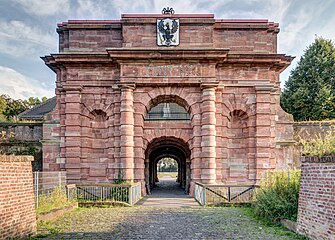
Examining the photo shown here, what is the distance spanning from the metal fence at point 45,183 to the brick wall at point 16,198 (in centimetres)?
271

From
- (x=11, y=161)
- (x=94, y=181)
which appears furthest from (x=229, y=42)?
(x=11, y=161)

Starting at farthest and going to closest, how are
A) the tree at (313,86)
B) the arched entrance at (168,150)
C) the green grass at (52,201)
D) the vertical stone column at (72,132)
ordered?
the tree at (313,86) < the arched entrance at (168,150) < the vertical stone column at (72,132) < the green grass at (52,201)

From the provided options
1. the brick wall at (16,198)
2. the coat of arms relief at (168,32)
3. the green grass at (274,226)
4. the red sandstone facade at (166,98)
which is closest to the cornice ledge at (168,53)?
the red sandstone facade at (166,98)

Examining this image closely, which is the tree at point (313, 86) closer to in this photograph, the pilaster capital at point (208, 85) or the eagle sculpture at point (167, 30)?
the pilaster capital at point (208, 85)

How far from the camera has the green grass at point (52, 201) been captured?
11.0 meters

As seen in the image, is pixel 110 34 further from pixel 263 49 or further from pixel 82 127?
pixel 263 49

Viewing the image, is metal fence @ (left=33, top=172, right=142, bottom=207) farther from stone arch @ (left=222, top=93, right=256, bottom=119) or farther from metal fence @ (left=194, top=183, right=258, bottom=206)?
stone arch @ (left=222, top=93, right=256, bottom=119)

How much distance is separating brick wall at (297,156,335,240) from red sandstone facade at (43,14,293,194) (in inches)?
348

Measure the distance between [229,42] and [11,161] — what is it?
13.8 meters

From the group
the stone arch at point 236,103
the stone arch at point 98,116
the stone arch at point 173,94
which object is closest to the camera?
the stone arch at point 173,94

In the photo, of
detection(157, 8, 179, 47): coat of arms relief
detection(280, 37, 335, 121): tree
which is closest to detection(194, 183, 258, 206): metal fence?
detection(157, 8, 179, 47): coat of arms relief

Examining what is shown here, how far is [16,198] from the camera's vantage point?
7.98m

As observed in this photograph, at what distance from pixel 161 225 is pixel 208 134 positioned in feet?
25.8

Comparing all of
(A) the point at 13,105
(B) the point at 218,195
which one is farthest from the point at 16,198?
(A) the point at 13,105
